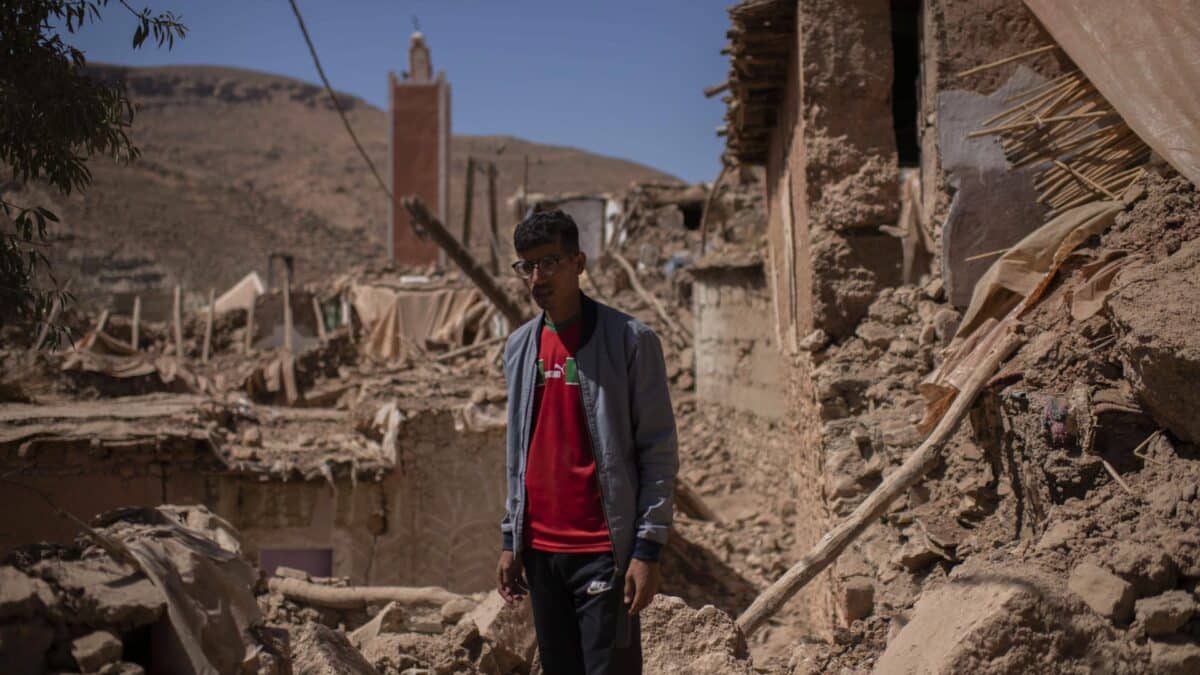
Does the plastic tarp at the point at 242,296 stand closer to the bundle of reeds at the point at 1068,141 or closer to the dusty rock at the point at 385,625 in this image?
the dusty rock at the point at 385,625

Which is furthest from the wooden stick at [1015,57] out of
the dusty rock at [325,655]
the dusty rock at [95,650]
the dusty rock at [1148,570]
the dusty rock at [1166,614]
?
the dusty rock at [95,650]

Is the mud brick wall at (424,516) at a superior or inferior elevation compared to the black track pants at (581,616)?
inferior

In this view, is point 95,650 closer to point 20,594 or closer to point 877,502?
point 20,594

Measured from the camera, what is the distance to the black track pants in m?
2.73

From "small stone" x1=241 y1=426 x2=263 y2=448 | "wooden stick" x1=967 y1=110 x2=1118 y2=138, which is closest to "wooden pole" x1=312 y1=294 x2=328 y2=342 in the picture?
"small stone" x1=241 y1=426 x2=263 y2=448

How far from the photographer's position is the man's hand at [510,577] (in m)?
2.94

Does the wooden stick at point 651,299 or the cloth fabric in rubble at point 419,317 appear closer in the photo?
the wooden stick at point 651,299

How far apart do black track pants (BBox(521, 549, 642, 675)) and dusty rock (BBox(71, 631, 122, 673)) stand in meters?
1.12

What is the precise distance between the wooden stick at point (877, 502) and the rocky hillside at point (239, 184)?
738 inches

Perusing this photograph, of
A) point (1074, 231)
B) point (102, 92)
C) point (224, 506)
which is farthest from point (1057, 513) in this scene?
point (224, 506)

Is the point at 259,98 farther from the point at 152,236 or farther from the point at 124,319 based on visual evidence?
the point at 124,319

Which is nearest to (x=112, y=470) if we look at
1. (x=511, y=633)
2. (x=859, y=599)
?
(x=511, y=633)

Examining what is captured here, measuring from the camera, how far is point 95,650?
2668 mm

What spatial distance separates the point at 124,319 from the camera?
1978cm
